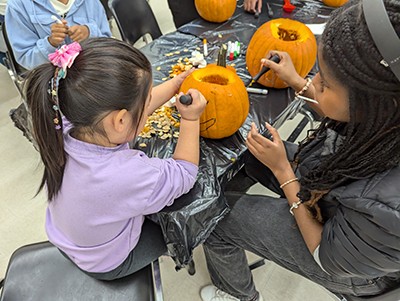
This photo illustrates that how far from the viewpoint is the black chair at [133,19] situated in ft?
4.87

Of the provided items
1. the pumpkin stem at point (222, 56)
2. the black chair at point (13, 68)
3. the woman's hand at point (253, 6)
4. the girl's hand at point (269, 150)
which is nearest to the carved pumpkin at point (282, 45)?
the pumpkin stem at point (222, 56)

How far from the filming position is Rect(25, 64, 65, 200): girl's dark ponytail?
2.23 feet

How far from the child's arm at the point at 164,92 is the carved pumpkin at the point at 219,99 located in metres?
0.06

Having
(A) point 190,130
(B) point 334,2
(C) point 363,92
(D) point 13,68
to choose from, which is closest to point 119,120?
(A) point 190,130

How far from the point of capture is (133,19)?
5.14 ft

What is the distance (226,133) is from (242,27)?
719 millimetres

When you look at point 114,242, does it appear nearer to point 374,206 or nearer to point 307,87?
point 374,206

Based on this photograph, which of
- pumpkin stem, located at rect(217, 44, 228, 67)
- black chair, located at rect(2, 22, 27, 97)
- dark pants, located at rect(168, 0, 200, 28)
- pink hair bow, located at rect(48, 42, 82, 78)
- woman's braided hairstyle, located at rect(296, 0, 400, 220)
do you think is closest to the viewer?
woman's braided hairstyle, located at rect(296, 0, 400, 220)

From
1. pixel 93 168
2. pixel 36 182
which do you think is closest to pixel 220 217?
pixel 93 168

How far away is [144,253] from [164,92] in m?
0.47

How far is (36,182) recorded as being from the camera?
1.68 m

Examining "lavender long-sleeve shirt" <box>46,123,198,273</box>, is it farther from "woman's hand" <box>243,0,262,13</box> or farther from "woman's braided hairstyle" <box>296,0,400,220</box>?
"woman's hand" <box>243,0,262,13</box>

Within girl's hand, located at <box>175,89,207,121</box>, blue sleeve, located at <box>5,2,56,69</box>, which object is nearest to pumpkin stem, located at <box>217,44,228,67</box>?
girl's hand, located at <box>175,89,207,121</box>

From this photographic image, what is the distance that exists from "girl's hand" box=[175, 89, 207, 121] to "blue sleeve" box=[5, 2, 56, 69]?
749mm
